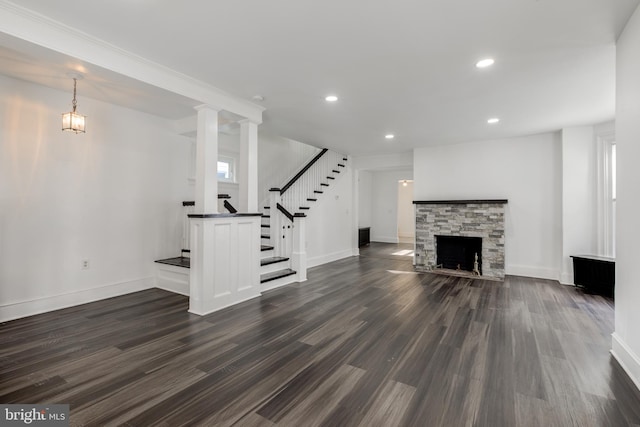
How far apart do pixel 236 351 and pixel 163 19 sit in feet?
9.13

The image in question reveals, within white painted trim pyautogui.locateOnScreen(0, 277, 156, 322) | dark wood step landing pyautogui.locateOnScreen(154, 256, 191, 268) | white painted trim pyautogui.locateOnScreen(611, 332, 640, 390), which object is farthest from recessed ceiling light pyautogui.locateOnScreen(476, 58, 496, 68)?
white painted trim pyautogui.locateOnScreen(0, 277, 156, 322)

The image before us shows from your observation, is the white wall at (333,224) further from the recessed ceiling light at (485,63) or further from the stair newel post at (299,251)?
the recessed ceiling light at (485,63)

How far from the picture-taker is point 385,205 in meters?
10.9

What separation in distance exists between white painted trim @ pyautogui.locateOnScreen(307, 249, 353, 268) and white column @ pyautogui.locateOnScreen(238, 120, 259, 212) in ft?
8.56

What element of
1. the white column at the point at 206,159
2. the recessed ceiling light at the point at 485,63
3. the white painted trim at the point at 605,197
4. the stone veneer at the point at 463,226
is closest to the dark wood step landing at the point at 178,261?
the white column at the point at 206,159

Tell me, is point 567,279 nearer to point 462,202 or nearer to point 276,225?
point 462,202

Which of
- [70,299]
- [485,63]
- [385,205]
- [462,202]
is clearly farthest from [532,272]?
[70,299]

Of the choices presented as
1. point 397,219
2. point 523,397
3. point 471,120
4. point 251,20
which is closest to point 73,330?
point 251,20

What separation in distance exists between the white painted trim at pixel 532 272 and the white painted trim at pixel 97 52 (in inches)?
230

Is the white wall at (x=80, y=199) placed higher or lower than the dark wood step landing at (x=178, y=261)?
higher

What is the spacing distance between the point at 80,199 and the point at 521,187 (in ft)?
23.7

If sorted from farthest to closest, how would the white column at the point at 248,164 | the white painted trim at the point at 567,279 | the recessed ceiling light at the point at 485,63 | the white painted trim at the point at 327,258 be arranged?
1. the white painted trim at the point at 327,258
2. the white painted trim at the point at 567,279
3. the white column at the point at 248,164
4. the recessed ceiling light at the point at 485,63

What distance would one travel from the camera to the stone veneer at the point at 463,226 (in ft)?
17.7

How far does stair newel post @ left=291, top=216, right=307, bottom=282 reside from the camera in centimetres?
500
